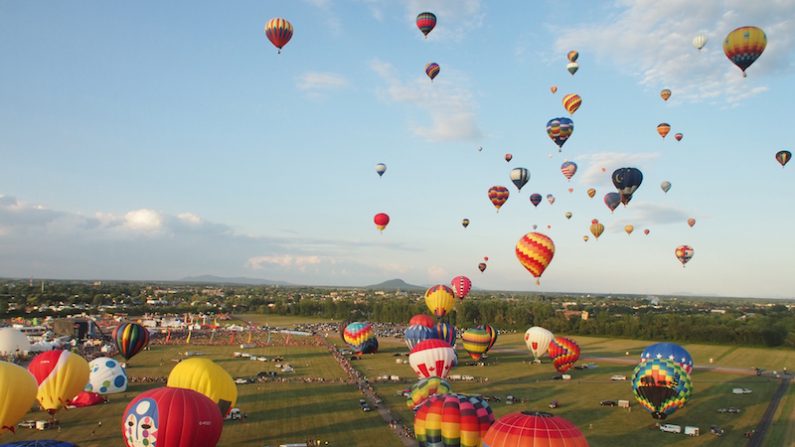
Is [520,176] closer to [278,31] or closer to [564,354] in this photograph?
[564,354]

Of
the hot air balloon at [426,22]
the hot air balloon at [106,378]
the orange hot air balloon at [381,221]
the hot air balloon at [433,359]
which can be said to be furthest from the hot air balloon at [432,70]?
the hot air balloon at [106,378]

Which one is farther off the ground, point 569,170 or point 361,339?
point 569,170

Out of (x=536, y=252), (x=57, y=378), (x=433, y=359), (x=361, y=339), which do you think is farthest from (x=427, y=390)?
(x=361, y=339)

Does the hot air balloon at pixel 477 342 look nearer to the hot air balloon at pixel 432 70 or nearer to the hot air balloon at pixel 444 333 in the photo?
the hot air balloon at pixel 444 333

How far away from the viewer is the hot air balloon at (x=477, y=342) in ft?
144

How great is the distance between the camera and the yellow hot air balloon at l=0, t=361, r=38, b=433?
65.9 feet

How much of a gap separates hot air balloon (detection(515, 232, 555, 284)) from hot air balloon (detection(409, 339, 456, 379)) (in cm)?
807

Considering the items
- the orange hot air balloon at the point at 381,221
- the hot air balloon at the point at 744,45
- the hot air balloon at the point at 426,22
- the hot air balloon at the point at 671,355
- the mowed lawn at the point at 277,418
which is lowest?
the mowed lawn at the point at 277,418

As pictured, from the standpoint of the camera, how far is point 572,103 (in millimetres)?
41062

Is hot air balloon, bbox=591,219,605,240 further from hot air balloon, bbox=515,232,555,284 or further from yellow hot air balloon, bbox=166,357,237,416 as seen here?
yellow hot air balloon, bbox=166,357,237,416

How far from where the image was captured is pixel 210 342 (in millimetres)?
56312

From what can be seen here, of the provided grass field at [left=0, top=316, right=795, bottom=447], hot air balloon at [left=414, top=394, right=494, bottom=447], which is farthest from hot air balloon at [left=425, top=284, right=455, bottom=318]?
hot air balloon at [left=414, top=394, right=494, bottom=447]

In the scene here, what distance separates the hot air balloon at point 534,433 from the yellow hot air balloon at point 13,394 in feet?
54.7

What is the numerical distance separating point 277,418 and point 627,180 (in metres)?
25.5
